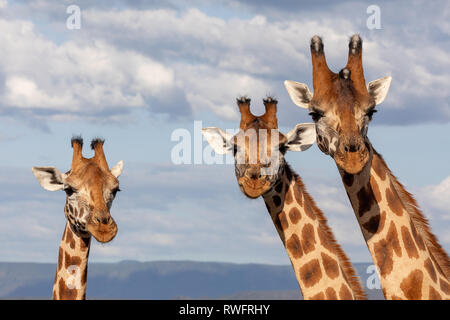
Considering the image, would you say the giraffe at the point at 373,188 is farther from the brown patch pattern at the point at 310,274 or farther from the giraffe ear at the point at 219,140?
the giraffe ear at the point at 219,140

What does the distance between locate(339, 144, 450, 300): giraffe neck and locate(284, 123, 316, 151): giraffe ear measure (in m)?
1.64

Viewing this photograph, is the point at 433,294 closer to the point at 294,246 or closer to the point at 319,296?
the point at 319,296

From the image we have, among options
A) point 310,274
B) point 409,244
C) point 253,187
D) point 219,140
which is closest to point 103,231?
point 219,140

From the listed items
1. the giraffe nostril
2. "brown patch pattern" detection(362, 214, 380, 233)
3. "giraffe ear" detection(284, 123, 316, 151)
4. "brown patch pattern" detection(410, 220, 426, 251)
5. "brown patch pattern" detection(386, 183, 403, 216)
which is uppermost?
"giraffe ear" detection(284, 123, 316, 151)

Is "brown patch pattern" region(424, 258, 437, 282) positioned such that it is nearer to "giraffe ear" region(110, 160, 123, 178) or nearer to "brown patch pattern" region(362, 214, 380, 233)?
"brown patch pattern" region(362, 214, 380, 233)

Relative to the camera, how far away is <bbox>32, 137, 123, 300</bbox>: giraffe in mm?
17703

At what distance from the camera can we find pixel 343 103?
14641 millimetres

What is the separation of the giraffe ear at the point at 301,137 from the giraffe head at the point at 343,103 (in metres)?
0.64

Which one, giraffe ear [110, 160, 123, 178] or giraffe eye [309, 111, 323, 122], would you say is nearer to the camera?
giraffe eye [309, 111, 323, 122]

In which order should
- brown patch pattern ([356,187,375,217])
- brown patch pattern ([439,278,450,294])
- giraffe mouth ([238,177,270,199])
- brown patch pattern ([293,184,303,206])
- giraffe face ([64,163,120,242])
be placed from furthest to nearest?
1. giraffe face ([64,163,120,242])
2. brown patch pattern ([293,184,303,206])
3. giraffe mouth ([238,177,270,199])
4. brown patch pattern ([356,187,375,217])
5. brown patch pattern ([439,278,450,294])

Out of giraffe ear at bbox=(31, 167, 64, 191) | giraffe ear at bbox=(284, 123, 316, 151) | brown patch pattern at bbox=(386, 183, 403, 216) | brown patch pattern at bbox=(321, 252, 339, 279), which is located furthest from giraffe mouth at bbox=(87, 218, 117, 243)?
brown patch pattern at bbox=(386, 183, 403, 216)
